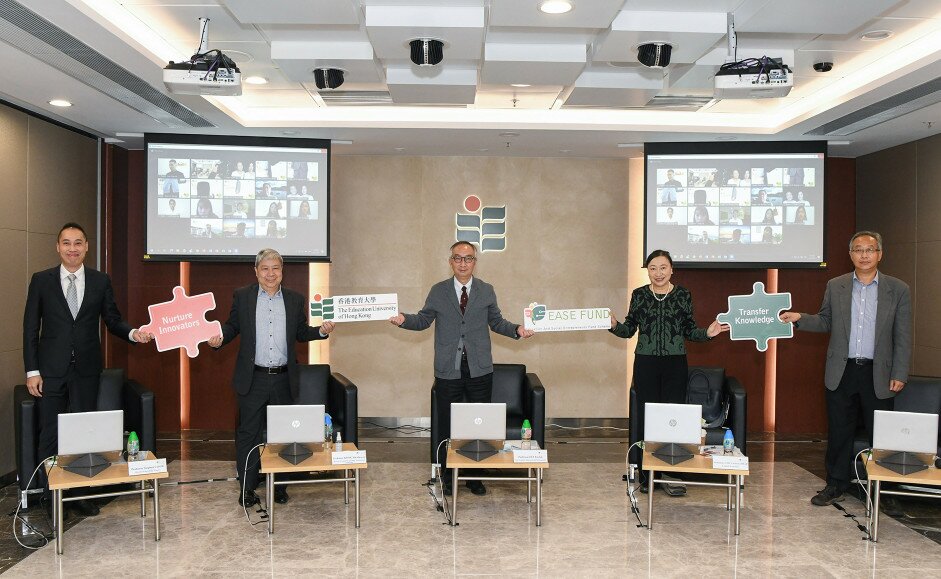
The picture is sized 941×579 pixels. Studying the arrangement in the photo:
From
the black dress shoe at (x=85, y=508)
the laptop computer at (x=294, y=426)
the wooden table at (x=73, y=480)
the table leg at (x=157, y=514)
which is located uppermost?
the laptop computer at (x=294, y=426)

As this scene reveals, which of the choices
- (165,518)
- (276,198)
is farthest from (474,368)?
(276,198)

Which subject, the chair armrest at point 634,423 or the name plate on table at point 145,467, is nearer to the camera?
the name plate on table at point 145,467

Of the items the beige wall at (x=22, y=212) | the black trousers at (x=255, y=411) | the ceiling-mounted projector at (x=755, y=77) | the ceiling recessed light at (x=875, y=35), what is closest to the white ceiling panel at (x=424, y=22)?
the ceiling-mounted projector at (x=755, y=77)

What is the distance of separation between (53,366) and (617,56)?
4.41 meters

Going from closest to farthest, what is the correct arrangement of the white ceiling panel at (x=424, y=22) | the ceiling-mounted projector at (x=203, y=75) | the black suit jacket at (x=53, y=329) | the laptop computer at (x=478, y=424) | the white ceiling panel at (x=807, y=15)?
the white ceiling panel at (x=807, y=15), the white ceiling panel at (x=424, y=22), the ceiling-mounted projector at (x=203, y=75), the laptop computer at (x=478, y=424), the black suit jacket at (x=53, y=329)

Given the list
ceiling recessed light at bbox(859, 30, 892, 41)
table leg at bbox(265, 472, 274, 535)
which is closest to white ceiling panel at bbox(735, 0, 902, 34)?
ceiling recessed light at bbox(859, 30, 892, 41)

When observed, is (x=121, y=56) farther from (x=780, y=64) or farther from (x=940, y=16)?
(x=940, y=16)

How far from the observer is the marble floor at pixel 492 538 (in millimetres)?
4332

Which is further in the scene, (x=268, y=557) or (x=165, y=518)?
(x=165, y=518)

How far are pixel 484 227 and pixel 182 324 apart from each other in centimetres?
408

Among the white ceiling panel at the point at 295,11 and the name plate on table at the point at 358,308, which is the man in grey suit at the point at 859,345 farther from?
the white ceiling panel at the point at 295,11

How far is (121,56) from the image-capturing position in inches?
189

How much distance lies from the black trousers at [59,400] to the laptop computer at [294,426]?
147cm

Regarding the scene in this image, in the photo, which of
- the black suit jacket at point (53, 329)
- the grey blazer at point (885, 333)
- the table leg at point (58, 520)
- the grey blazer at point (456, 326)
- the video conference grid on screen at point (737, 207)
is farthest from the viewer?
the video conference grid on screen at point (737, 207)
